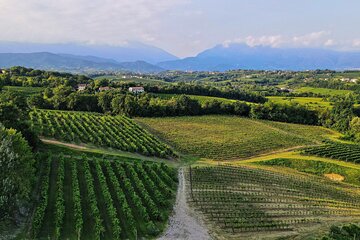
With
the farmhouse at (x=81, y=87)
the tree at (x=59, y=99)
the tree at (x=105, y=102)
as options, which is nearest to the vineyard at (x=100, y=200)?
the tree at (x=105, y=102)

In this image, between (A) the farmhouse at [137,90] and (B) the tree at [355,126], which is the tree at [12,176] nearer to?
(B) the tree at [355,126]

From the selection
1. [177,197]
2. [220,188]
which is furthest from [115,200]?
[220,188]

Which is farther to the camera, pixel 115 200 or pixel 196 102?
pixel 196 102

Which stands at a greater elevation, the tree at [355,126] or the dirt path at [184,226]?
the tree at [355,126]

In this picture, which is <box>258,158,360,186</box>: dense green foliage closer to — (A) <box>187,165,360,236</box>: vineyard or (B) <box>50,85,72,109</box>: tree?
(A) <box>187,165,360,236</box>: vineyard

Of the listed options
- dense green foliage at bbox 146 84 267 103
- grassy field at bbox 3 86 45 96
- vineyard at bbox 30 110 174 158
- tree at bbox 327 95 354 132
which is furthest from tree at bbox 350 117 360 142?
grassy field at bbox 3 86 45 96

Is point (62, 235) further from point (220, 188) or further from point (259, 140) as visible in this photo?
point (259, 140)
